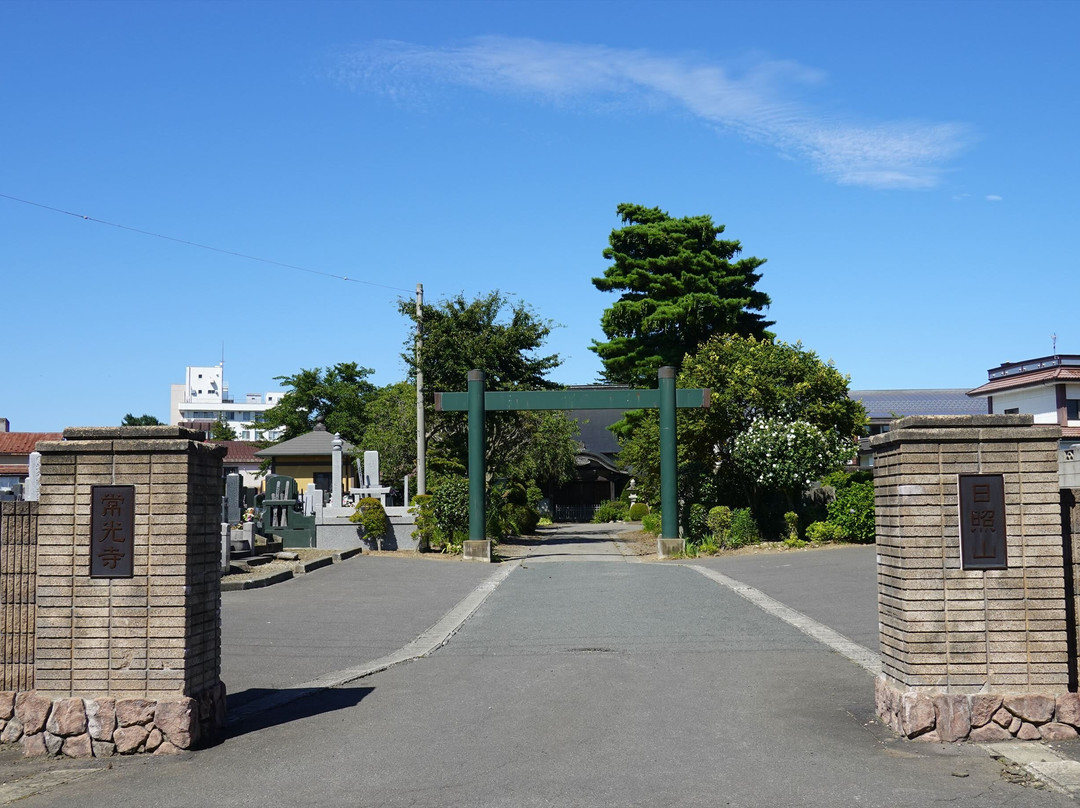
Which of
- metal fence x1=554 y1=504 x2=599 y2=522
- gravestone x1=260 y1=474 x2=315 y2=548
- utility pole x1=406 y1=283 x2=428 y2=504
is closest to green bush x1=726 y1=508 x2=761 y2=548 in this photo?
utility pole x1=406 y1=283 x2=428 y2=504

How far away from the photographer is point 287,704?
324 inches

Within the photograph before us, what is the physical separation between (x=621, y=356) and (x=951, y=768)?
3017 centimetres

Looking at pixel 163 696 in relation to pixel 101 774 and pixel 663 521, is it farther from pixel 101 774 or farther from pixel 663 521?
pixel 663 521

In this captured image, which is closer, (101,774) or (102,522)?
(101,774)

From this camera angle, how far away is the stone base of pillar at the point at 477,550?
2373 centimetres

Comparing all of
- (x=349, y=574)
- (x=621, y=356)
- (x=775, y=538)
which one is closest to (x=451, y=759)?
(x=349, y=574)

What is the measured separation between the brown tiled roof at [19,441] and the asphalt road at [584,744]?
1887 inches

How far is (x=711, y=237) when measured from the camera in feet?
115

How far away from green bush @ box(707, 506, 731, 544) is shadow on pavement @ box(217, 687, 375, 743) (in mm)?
17798

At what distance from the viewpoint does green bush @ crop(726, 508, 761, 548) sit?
82.9 feet

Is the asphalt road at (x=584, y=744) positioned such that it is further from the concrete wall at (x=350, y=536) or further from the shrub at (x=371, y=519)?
the concrete wall at (x=350, y=536)

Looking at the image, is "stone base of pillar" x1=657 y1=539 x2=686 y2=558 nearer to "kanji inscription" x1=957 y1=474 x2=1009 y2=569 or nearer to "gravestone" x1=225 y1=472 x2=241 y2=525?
"gravestone" x1=225 y1=472 x2=241 y2=525

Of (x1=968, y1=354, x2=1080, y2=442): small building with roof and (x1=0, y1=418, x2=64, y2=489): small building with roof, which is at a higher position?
(x1=968, y1=354, x2=1080, y2=442): small building with roof

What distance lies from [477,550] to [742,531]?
6977mm
